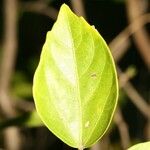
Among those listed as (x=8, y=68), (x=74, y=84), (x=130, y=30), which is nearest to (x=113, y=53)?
(x=130, y=30)

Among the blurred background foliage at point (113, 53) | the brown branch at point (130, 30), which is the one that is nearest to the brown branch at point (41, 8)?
the blurred background foliage at point (113, 53)

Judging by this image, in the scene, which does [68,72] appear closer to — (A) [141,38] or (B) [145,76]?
(A) [141,38]

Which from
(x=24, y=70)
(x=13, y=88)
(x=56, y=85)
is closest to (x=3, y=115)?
(x=13, y=88)

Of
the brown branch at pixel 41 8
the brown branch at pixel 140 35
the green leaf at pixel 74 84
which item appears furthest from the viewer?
the brown branch at pixel 41 8

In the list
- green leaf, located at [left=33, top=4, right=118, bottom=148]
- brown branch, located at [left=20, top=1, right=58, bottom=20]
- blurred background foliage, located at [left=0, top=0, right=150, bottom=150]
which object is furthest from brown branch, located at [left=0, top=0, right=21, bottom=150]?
green leaf, located at [left=33, top=4, right=118, bottom=148]

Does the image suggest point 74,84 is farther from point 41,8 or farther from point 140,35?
point 41,8

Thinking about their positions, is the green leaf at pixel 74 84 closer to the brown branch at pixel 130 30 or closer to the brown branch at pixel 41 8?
the brown branch at pixel 130 30
